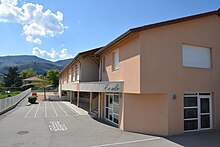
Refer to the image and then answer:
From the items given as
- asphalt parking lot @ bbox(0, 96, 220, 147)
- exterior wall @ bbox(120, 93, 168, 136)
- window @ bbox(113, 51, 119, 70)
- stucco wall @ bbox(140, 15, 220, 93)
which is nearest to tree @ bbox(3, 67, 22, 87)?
window @ bbox(113, 51, 119, 70)

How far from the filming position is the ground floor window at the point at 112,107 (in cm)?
1431

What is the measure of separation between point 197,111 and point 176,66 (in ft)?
11.6

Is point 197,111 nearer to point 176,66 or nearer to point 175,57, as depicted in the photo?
point 176,66

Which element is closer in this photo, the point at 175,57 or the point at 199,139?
the point at 199,139

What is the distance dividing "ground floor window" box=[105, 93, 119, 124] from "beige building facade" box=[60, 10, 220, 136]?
0.61 metres

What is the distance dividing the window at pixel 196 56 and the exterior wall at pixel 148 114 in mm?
3038

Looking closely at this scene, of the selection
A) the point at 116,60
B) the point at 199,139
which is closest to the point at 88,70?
the point at 116,60

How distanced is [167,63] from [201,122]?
15.9ft

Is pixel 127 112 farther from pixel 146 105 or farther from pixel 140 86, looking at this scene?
pixel 140 86

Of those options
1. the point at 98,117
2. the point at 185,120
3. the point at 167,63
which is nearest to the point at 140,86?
the point at 167,63

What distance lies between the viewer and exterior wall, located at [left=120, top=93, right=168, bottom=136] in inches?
438

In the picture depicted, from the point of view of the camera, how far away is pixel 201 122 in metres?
12.4

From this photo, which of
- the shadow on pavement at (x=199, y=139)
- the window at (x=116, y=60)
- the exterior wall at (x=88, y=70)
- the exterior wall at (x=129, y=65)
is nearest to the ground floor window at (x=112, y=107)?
the exterior wall at (x=129, y=65)

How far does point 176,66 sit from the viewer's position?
38.1 feet
